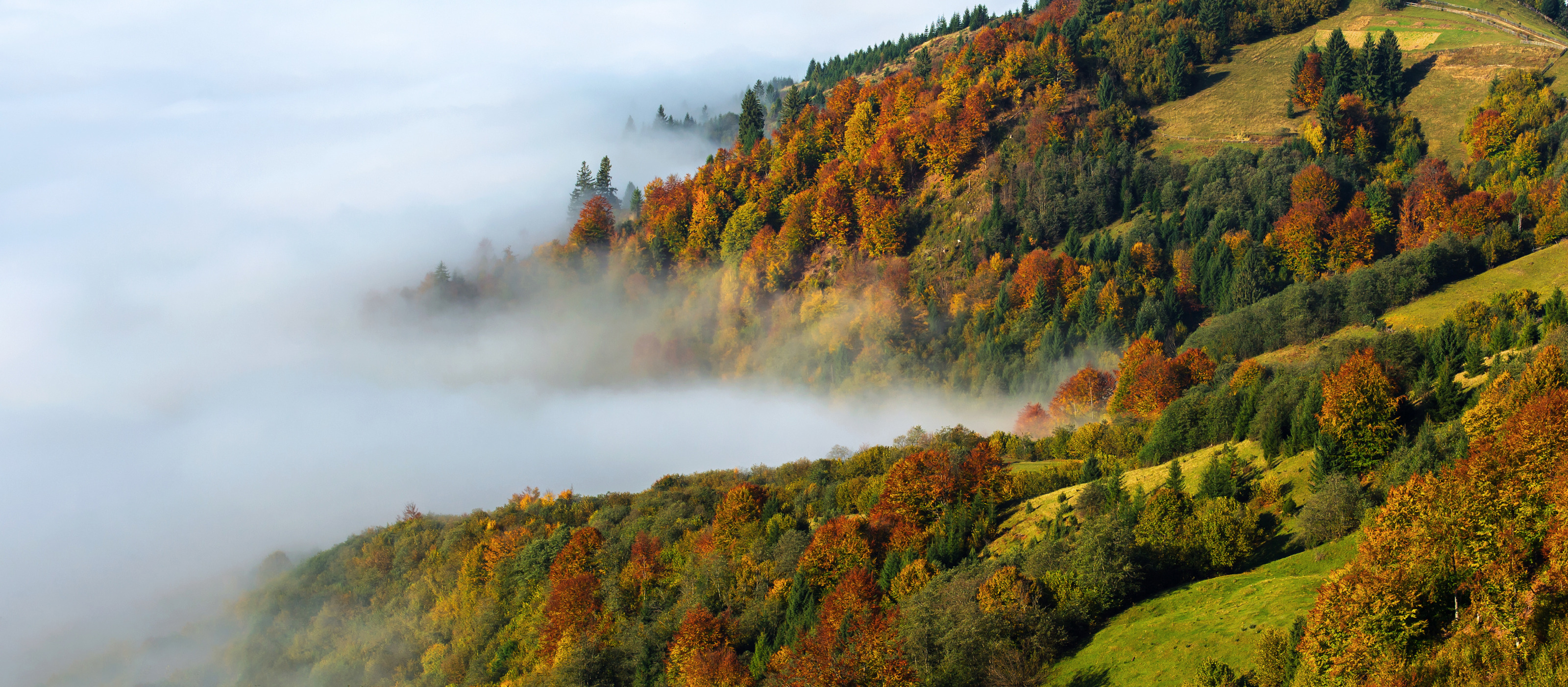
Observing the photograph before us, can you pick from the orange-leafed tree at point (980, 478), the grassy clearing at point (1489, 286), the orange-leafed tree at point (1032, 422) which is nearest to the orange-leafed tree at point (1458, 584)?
the orange-leafed tree at point (980, 478)

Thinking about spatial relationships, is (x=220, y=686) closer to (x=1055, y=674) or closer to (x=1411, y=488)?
(x=1055, y=674)

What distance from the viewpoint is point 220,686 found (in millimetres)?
190875

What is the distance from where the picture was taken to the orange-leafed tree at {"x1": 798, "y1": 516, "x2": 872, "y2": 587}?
113 m

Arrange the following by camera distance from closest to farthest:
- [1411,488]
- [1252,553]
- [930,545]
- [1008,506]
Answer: [1411,488] < [1252,553] < [930,545] < [1008,506]

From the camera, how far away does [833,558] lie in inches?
4508

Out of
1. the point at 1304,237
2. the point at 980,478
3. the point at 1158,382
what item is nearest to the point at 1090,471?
the point at 980,478

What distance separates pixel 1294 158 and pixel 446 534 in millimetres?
174801

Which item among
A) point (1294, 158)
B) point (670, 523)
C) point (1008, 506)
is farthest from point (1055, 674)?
point (1294, 158)

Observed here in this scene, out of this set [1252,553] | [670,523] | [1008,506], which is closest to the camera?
[1252,553]

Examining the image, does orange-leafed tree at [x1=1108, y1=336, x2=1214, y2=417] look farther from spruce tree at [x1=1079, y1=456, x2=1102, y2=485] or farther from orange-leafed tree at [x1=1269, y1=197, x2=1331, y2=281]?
orange-leafed tree at [x1=1269, y1=197, x2=1331, y2=281]

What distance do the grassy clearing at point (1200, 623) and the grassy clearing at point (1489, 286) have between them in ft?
246

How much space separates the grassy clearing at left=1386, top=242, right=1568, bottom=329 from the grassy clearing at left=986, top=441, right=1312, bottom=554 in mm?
46202

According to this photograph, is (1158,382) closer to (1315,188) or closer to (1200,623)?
(1315,188)

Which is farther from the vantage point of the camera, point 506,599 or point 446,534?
point 446,534
